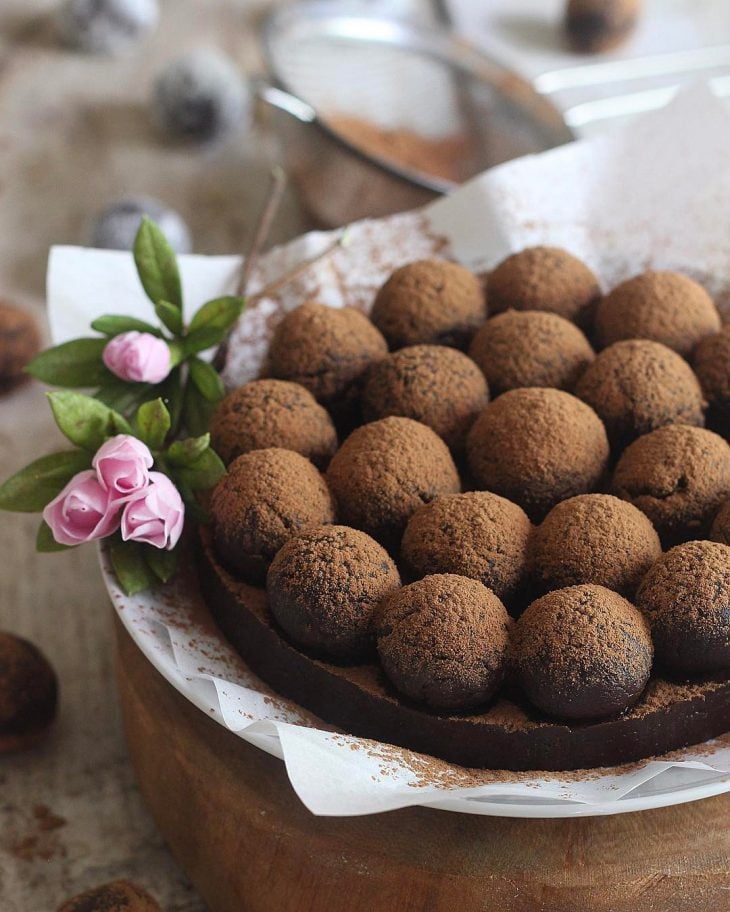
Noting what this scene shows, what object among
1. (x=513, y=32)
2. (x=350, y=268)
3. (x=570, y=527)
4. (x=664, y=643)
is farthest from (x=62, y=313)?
(x=513, y=32)

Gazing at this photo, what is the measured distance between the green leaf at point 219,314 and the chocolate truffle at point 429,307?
177mm

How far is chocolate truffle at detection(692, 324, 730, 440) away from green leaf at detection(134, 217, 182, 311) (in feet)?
2.03

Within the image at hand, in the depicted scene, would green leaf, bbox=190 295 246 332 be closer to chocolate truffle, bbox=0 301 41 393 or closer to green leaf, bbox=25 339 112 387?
green leaf, bbox=25 339 112 387

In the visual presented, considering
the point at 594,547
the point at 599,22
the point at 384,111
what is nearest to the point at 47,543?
the point at 594,547

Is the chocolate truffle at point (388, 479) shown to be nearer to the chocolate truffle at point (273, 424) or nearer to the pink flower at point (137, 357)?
the chocolate truffle at point (273, 424)

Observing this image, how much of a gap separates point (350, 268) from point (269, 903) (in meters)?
0.86

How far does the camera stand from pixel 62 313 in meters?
1.54

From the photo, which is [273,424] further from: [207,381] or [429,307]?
[429,307]

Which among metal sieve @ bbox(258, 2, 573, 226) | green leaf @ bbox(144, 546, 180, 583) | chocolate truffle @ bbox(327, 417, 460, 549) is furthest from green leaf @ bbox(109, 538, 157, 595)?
metal sieve @ bbox(258, 2, 573, 226)

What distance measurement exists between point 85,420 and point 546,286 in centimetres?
58

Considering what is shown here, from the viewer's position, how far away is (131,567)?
124cm

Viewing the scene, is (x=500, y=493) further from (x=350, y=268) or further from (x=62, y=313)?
(x=62, y=313)

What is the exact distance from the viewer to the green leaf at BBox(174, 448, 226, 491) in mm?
1211

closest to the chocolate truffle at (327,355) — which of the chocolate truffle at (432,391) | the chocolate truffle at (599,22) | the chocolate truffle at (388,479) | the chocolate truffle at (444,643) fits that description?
the chocolate truffle at (432,391)
